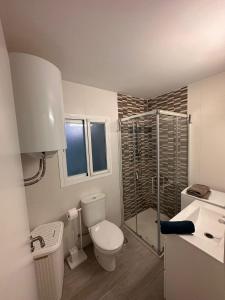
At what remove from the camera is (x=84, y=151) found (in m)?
1.91

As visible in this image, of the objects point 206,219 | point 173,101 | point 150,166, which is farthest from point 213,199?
point 173,101

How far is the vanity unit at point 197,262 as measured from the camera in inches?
35.8

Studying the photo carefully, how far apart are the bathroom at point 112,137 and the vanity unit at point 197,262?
1cm

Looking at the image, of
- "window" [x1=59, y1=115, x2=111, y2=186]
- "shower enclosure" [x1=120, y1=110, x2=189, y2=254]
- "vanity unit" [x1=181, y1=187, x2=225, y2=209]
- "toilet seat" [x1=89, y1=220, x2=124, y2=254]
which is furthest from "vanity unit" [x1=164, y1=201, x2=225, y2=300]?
"window" [x1=59, y1=115, x2=111, y2=186]

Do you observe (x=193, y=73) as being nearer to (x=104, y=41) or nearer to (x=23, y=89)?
(x=104, y=41)

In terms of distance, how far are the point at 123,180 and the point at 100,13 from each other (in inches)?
81.0

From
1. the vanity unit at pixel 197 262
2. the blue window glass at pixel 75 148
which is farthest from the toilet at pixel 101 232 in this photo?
the vanity unit at pixel 197 262

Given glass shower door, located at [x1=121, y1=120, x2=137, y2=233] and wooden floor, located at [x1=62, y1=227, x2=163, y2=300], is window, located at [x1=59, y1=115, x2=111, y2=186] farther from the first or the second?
wooden floor, located at [x1=62, y1=227, x2=163, y2=300]

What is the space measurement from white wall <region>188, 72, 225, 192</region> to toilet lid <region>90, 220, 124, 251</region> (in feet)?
4.57

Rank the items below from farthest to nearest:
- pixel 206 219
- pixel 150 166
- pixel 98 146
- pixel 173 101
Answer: pixel 150 166 < pixel 173 101 < pixel 98 146 < pixel 206 219

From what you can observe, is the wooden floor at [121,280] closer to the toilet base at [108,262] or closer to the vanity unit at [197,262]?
the toilet base at [108,262]

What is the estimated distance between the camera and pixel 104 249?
4.70 ft

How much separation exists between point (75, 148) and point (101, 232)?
1.13 metres

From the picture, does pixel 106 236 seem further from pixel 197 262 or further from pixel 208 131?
pixel 208 131
